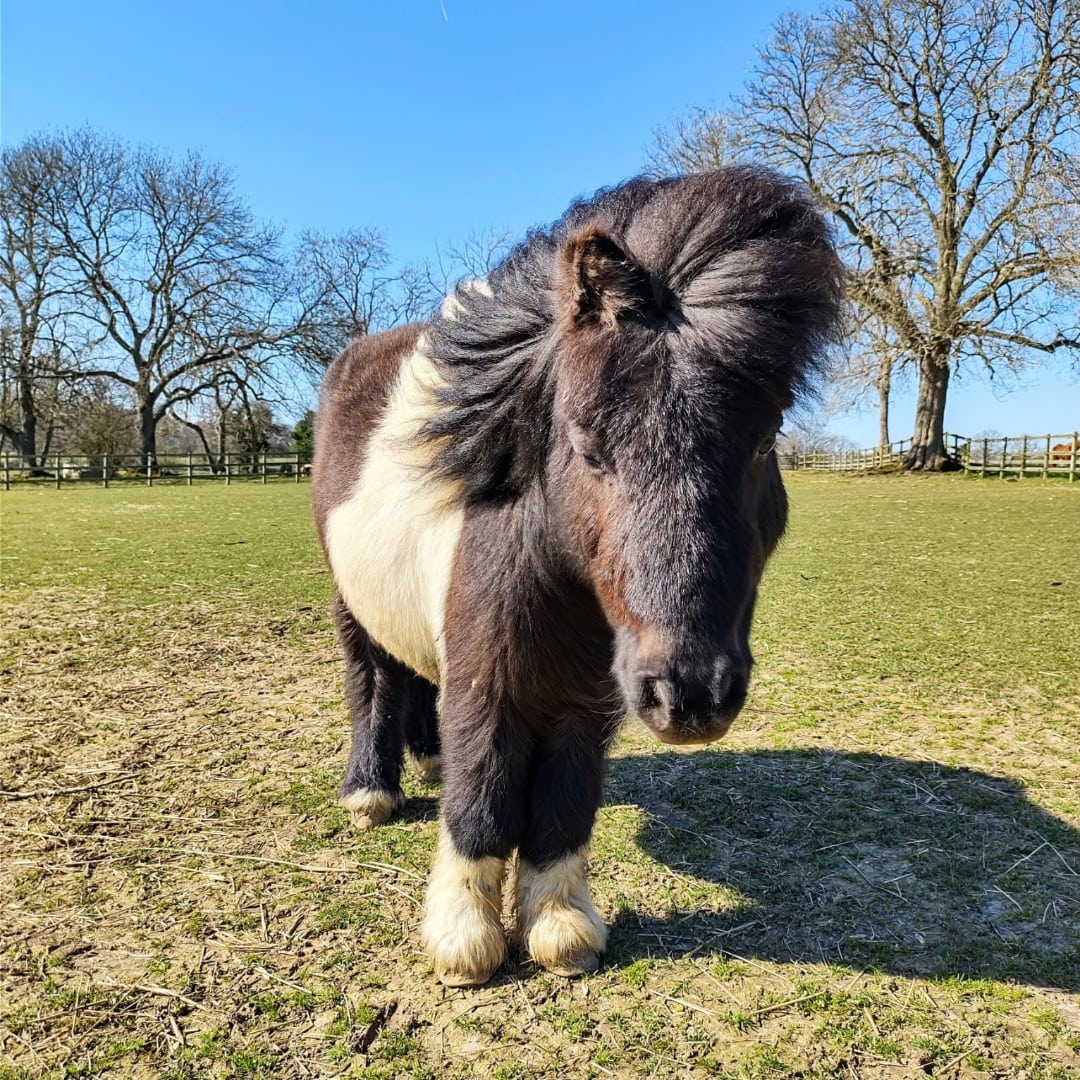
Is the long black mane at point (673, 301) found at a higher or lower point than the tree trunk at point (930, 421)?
lower

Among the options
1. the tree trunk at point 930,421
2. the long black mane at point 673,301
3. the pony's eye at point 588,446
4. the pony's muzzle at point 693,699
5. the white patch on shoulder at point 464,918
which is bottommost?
the white patch on shoulder at point 464,918

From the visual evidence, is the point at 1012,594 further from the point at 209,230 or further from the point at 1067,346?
the point at 209,230

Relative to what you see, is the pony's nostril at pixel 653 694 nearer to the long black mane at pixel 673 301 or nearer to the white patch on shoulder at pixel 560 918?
the long black mane at pixel 673 301

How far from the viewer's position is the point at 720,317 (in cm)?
165

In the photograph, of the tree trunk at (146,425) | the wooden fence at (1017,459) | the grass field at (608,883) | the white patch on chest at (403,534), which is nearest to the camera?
the grass field at (608,883)

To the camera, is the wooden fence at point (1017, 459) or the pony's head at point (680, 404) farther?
the wooden fence at point (1017, 459)

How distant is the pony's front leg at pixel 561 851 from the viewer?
7.52ft

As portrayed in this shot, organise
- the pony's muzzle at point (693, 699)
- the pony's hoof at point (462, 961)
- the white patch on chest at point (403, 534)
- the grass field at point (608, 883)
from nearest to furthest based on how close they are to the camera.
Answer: the pony's muzzle at point (693, 699), the grass field at point (608, 883), the pony's hoof at point (462, 961), the white patch on chest at point (403, 534)

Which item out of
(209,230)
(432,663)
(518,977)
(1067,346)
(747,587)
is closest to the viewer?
(747,587)

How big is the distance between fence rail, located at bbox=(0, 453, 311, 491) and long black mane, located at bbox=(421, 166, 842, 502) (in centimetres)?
3298

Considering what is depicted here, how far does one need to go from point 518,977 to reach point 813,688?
10.8 feet

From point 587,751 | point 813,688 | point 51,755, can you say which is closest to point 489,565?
point 587,751

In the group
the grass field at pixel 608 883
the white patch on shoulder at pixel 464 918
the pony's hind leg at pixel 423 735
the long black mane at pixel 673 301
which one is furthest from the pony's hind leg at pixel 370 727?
the long black mane at pixel 673 301

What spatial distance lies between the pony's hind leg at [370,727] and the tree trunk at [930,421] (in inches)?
1123
